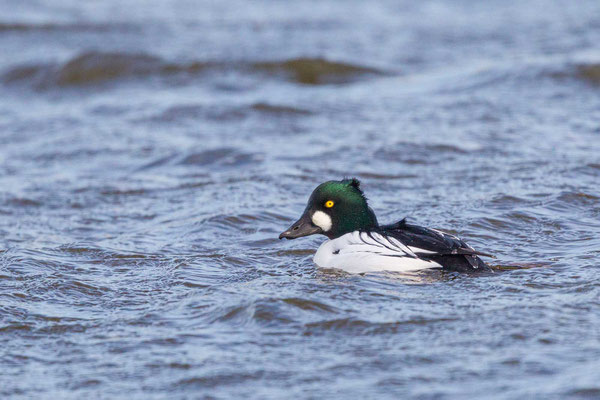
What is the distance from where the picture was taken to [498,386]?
542 cm

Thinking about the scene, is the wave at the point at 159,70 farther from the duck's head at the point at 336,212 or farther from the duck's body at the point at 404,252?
the duck's body at the point at 404,252

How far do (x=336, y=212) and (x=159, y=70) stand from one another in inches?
470

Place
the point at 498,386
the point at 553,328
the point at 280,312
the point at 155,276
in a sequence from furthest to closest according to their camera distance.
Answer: the point at 155,276 < the point at 280,312 < the point at 553,328 < the point at 498,386

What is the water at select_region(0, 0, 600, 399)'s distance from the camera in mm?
5938

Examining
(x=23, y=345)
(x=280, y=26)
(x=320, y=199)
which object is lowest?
(x=23, y=345)

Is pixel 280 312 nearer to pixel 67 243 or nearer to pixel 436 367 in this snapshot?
pixel 436 367

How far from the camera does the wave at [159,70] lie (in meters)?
18.9

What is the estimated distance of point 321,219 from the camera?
8273 millimetres

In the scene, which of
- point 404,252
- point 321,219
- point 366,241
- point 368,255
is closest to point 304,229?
point 321,219

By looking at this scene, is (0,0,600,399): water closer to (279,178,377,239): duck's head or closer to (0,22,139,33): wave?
(0,22,139,33): wave

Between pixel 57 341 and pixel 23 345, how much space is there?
8.8 inches

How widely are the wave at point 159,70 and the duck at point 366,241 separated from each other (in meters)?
10.5

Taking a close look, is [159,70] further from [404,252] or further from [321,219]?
[404,252]

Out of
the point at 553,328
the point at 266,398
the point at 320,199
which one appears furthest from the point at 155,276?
the point at 553,328
